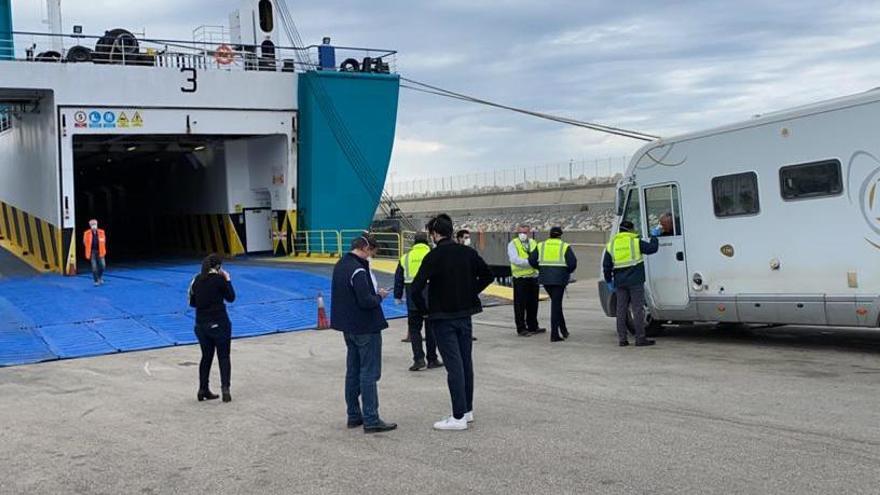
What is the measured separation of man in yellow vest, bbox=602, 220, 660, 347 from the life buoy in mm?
18498

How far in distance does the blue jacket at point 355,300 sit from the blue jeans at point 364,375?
9 cm

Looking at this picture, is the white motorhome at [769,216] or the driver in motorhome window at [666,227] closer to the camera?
the white motorhome at [769,216]

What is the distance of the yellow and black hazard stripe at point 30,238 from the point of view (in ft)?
81.8

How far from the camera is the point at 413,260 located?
11188 mm

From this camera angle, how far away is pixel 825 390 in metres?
8.25

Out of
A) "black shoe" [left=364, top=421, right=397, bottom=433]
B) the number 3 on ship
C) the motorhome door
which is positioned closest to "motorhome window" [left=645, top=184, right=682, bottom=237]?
the motorhome door

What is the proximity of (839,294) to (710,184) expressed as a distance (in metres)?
2.29

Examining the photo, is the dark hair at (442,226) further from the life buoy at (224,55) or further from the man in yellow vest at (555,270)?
the life buoy at (224,55)

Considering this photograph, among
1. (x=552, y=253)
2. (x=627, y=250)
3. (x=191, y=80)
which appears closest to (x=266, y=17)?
(x=191, y=80)

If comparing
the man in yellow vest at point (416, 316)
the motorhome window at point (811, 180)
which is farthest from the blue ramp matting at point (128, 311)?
the motorhome window at point (811, 180)

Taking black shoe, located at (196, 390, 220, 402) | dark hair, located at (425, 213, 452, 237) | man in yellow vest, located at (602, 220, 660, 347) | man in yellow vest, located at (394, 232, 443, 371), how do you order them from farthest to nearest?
man in yellow vest, located at (602, 220, 660, 347), man in yellow vest, located at (394, 232, 443, 371), black shoe, located at (196, 390, 220, 402), dark hair, located at (425, 213, 452, 237)

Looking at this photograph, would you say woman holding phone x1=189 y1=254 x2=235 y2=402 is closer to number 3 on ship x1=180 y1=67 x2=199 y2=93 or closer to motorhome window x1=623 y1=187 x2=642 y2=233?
motorhome window x1=623 y1=187 x2=642 y2=233

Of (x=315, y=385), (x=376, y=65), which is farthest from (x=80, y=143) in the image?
(x=315, y=385)

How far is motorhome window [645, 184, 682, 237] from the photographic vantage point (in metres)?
12.1
